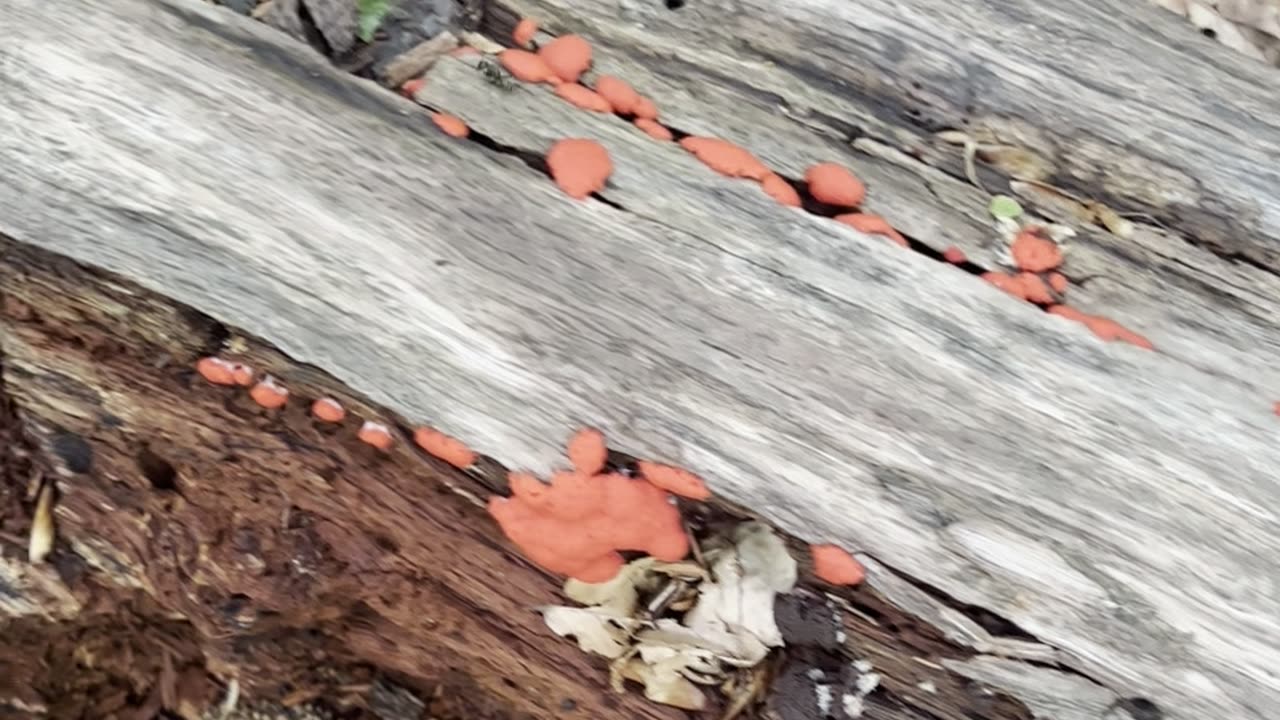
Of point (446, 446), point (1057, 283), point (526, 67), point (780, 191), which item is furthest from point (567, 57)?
point (1057, 283)

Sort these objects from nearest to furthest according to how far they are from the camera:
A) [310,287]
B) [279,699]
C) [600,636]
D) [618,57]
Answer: [310,287] → [600,636] → [618,57] → [279,699]

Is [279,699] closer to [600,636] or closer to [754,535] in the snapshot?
[600,636]

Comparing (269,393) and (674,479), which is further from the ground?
(674,479)

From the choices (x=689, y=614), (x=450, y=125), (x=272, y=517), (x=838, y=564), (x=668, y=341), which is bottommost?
(x=272, y=517)

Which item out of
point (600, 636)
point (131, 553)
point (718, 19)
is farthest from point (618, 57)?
point (131, 553)

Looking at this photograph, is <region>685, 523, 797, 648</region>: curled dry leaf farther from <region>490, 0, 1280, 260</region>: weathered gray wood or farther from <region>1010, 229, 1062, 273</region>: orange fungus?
<region>490, 0, 1280, 260</region>: weathered gray wood

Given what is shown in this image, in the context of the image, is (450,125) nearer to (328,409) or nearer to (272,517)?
(328,409)
